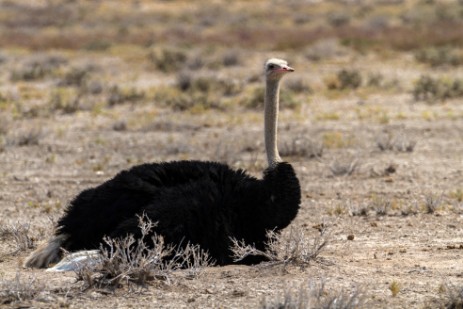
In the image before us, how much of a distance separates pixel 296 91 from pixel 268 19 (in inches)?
1359

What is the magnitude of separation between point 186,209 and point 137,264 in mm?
753

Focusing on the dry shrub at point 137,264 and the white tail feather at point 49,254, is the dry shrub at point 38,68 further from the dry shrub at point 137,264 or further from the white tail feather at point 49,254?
the dry shrub at point 137,264

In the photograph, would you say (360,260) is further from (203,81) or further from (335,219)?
(203,81)

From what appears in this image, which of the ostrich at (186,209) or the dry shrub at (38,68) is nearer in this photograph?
the ostrich at (186,209)

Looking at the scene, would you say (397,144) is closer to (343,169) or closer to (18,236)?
(343,169)

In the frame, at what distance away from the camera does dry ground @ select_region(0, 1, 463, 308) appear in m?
6.02

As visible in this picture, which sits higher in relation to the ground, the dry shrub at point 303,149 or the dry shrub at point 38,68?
the dry shrub at point 38,68

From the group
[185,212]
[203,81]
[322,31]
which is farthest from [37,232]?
[322,31]

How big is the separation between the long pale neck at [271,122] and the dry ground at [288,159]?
0.71 m

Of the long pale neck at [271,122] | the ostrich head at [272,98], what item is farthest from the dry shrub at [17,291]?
the ostrich head at [272,98]

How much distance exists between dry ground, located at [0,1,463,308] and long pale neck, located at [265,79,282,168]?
706 millimetres

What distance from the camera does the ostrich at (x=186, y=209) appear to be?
→ 21.5 feet

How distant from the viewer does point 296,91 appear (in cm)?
2056

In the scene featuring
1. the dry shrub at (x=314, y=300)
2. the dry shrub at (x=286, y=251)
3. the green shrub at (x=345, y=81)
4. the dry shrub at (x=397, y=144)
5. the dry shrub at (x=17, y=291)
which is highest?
the green shrub at (x=345, y=81)
